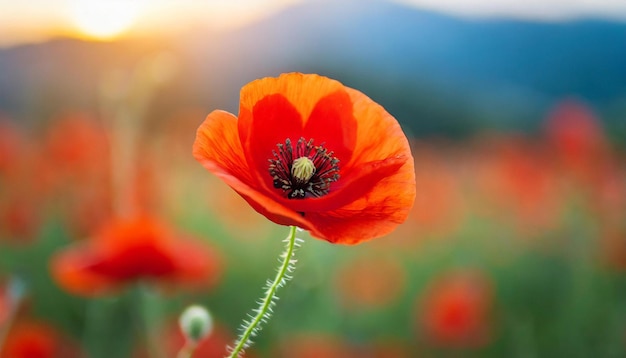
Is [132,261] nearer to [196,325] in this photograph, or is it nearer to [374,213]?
[196,325]

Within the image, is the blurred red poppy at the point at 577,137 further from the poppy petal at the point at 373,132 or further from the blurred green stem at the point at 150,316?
the poppy petal at the point at 373,132

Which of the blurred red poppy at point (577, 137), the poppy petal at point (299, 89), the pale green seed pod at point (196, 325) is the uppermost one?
the poppy petal at point (299, 89)

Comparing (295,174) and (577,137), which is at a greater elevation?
(295,174)

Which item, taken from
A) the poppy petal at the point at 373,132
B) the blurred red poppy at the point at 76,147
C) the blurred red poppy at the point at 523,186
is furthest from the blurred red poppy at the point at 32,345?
the blurred red poppy at the point at 523,186

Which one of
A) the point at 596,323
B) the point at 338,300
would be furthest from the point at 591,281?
the point at 338,300

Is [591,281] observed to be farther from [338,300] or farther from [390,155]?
[390,155]

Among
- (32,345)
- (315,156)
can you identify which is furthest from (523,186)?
(315,156)
